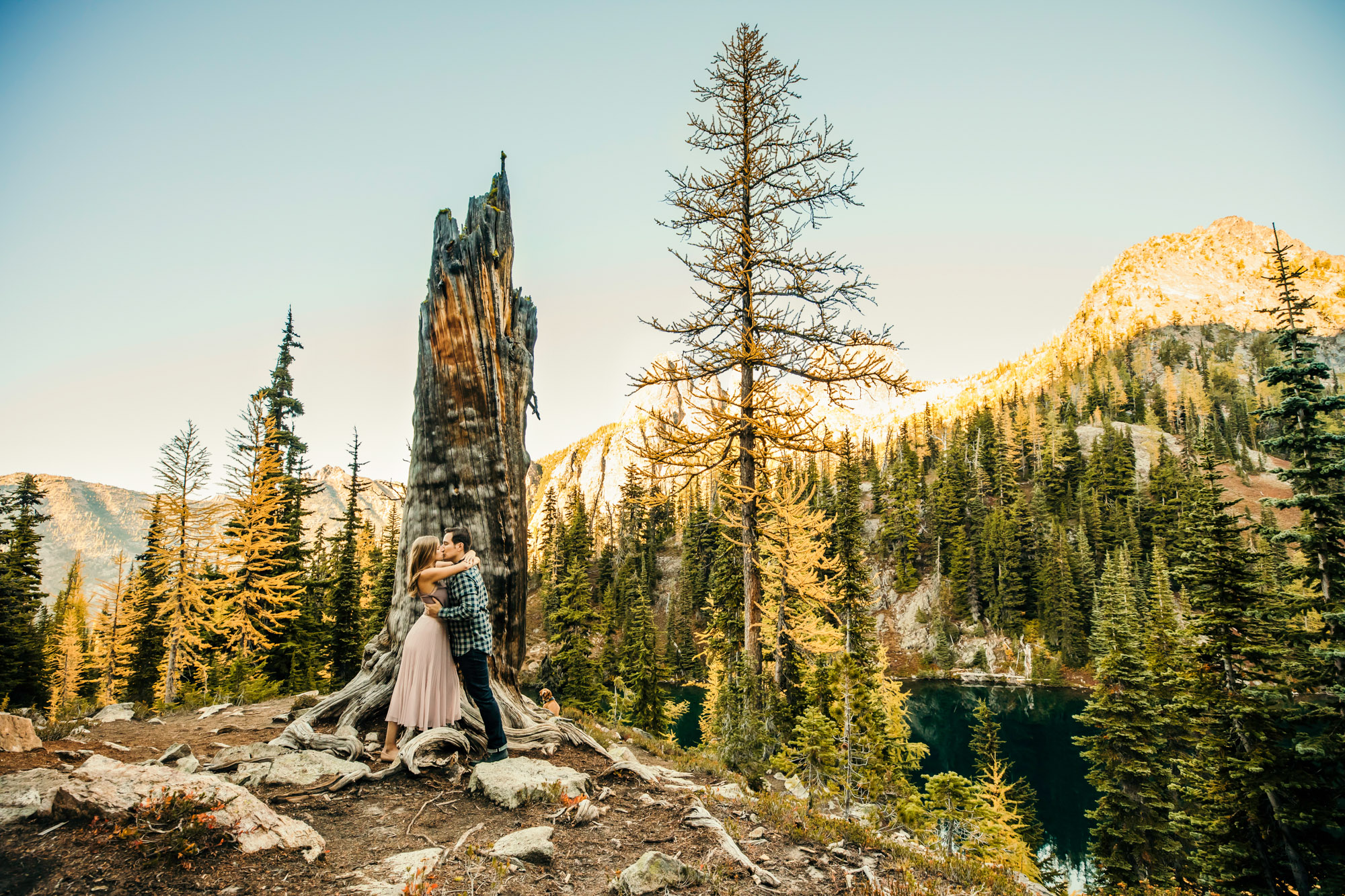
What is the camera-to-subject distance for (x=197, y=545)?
1834 cm

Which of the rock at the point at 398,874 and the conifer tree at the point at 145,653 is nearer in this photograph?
the rock at the point at 398,874

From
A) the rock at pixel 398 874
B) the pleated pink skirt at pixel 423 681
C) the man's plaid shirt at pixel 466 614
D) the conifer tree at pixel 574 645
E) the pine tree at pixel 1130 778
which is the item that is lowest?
the pine tree at pixel 1130 778

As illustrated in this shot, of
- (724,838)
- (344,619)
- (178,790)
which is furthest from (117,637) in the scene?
(724,838)

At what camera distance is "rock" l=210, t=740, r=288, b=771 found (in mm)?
5328

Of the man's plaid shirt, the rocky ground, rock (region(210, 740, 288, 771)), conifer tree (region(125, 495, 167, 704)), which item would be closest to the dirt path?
the rocky ground

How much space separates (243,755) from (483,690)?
240cm

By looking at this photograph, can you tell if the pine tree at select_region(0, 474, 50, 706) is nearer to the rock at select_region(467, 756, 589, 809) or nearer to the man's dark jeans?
the man's dark jeans

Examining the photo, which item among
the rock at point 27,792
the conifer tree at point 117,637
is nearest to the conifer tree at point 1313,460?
the rock at point 27,792

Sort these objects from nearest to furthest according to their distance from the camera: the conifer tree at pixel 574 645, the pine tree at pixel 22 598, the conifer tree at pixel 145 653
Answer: the pine tree at pixel 22 598, the conifer tree at pixel 574 645, the conifer tree at pixel 145 653

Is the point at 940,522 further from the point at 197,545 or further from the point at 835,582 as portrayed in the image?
the point at 197,545

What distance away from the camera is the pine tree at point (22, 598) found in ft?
73.0

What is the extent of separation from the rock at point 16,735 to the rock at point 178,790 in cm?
174

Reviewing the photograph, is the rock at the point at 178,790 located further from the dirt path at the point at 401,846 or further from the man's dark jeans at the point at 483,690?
the man's dark jeans at the point at 483,690

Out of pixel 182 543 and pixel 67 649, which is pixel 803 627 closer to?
pixel 182 543
